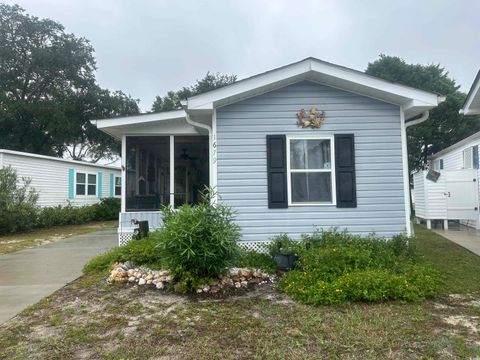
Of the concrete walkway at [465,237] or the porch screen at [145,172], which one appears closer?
the concrete walkway at [465,237]

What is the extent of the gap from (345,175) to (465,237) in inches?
193

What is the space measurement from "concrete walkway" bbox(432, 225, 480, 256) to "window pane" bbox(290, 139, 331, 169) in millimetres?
3481

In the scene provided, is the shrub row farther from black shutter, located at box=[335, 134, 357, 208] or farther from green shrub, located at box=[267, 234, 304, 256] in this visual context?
black shutter, located at box=[335, 134, 357, 208]

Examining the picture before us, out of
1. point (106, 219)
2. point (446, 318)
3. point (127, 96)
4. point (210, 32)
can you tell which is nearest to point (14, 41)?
point (127, 96)

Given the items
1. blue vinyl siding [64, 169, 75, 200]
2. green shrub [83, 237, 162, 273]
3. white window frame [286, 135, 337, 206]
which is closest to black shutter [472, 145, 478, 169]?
white window frame [286, 135, 337, 206]

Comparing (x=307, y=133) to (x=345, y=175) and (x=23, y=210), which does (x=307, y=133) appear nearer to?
(x=345, y=175)

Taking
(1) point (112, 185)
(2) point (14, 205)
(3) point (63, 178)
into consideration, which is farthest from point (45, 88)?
(2) point (14, 205)

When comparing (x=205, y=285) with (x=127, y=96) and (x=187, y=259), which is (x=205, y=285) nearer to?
(x=187, y=259)

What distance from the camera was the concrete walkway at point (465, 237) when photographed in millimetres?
7667

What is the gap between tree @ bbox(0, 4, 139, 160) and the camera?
2395 centimetres

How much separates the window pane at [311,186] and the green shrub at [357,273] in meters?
0.72

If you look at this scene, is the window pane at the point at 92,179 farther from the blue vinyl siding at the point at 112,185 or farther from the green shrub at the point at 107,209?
the blue vinyl siding at the point at 112,185

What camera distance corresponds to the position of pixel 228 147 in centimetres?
644

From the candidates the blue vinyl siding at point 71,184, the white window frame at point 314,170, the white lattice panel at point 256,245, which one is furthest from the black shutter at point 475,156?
the blue vinyl siding at point 71,184
